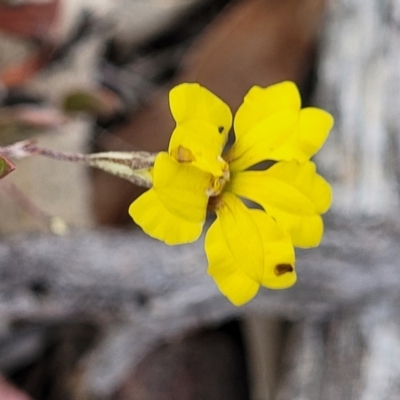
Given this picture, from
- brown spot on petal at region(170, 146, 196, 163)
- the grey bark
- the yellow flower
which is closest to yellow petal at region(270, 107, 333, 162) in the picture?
the yellow flower

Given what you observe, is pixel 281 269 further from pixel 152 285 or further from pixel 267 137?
pixel 152 285

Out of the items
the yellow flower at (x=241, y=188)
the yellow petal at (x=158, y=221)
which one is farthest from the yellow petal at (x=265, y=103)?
the yellow petal at (x=158, y=221)

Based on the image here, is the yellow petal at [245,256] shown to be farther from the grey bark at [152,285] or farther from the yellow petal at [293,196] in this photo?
the grey bark at [152,285]

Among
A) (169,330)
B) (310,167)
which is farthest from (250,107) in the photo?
(169,330)

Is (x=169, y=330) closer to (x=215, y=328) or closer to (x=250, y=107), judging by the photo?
(x=215, y=328)

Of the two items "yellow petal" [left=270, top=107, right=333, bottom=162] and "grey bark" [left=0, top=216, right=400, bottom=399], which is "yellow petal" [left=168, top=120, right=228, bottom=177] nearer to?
"yellow petal" [left=270, top=107, right=333, bottom=162]

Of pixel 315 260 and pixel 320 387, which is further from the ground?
pixel 315 260
